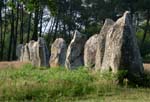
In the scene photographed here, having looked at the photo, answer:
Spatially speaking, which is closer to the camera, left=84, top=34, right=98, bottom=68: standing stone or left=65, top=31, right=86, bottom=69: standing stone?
left=84, top=34, right=98, bottom=68: standing stone

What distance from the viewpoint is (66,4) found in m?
66.4

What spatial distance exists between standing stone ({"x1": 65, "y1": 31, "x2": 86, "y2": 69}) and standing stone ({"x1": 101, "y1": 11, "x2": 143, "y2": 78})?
875 cm

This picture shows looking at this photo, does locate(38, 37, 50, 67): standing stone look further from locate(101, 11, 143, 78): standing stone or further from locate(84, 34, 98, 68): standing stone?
locate(101, 11, 143, 78): standing stone

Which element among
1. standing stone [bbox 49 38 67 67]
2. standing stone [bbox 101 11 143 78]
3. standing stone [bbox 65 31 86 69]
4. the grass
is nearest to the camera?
the grass

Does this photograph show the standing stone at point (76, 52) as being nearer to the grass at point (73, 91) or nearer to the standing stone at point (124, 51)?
the standing stone at point (124, 51)

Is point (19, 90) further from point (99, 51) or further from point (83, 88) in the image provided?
point (99, 51)

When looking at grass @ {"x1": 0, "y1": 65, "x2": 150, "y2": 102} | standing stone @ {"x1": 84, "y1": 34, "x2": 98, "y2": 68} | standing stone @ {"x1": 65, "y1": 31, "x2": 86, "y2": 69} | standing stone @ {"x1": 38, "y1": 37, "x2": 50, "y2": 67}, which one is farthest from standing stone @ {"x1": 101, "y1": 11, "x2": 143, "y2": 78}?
standing stone @ {"x1": 38, "y1": 37, "x2": 50, "y2": 67}

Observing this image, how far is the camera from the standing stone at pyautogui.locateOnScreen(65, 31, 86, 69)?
90.5 feet

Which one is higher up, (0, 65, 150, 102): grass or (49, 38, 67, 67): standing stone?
(49, 38, 67, 67): standing stone

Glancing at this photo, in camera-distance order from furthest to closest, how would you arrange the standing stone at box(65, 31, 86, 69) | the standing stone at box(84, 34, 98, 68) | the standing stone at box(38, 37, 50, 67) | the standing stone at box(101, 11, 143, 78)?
the standing stone at box(38, 37, 50, 67) → the standing stone at box(65, 31, 86, 69) → the standing stone at box(84, 34, 98, 68) → the standing stone at box(101, 11, 143, 78)

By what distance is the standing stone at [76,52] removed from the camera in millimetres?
27594

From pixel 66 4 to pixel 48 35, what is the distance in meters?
5.39

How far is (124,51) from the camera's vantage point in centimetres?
1795

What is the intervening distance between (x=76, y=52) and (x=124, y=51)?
33.9 ft
